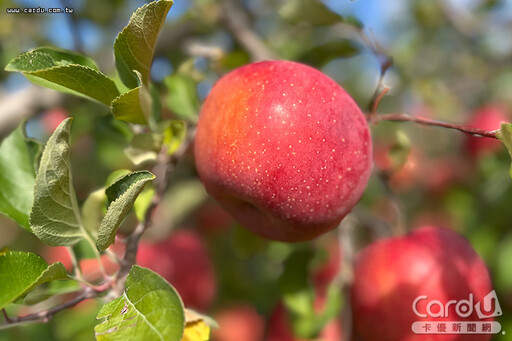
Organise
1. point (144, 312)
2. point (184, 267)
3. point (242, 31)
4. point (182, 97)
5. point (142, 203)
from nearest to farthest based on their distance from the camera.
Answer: point (144, 312)
point (142, 203)
point (182, 97)
point (242, 31)
point (184, 267)

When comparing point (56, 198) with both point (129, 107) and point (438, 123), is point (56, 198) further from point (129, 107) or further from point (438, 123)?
point (438, 123)

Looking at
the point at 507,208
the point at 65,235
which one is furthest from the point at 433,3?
the point at 65,235

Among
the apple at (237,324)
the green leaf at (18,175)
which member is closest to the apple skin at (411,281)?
the green leaf at (18,175)

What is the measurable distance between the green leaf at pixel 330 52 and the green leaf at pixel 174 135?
54 cm

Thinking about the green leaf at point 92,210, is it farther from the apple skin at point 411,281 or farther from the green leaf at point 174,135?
the apple skin at point 411,281

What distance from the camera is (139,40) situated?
716mm

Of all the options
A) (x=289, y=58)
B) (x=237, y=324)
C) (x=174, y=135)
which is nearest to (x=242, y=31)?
(x=289, y=58)

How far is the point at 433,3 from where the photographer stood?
250 centimetres

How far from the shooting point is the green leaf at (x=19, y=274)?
1.98ft

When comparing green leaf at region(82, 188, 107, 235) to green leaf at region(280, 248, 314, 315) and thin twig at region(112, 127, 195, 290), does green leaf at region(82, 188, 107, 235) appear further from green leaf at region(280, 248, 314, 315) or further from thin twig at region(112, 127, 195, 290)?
green leaf at region(280, 248, 314, 315)

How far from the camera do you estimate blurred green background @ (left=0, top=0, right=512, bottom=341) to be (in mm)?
1201

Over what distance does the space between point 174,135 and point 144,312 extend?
0.38m

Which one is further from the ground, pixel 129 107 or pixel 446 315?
pixel 129 107

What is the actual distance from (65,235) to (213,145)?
298 millimetres
